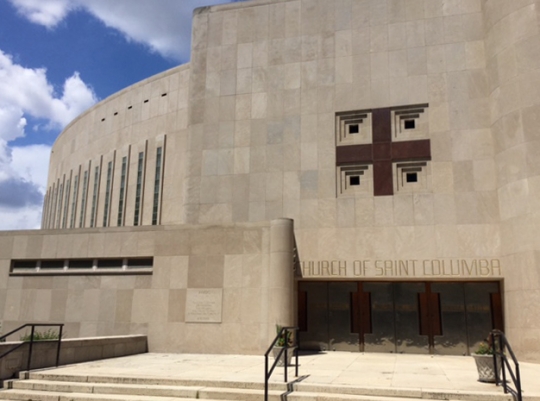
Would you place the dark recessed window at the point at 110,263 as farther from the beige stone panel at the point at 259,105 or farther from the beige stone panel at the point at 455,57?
the beige stone panel at the point at 455,57

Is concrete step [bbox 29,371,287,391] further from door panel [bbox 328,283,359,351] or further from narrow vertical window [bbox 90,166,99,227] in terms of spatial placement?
narrow vertical window [bbox 90,166,99,227]

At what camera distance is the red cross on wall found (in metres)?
20.1

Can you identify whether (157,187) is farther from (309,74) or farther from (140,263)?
(309,74)

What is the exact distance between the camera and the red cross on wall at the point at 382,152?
20094 mm

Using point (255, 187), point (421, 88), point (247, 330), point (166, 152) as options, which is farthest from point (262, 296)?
point (166, 152)

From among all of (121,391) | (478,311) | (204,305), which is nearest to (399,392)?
(121,391)

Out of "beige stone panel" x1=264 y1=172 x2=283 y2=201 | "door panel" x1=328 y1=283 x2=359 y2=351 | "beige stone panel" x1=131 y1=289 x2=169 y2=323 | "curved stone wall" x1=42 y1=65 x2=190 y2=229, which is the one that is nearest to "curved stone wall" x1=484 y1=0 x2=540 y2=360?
"door panel" x1=328 y1=283 x2=359 y2=351

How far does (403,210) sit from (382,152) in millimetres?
2570

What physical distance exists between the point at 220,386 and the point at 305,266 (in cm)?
875

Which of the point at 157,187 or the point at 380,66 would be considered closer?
the point at 380,66

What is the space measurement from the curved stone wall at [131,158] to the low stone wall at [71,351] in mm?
9373

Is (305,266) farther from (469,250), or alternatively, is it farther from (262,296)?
(469,250)

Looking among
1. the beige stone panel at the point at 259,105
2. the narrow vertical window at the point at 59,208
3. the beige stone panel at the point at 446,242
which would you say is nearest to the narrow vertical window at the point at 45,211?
the narrow vertical window at the point at 59,208

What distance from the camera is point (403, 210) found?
19703 millimetres
